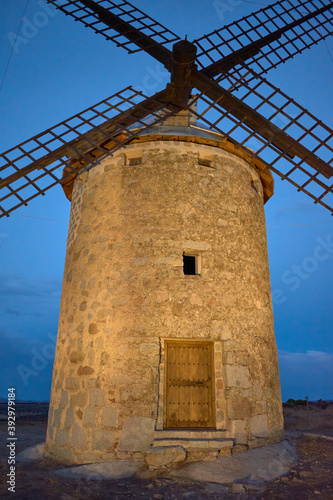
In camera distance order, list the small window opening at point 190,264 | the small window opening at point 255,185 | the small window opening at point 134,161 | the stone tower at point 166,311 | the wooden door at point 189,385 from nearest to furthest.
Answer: the stone tower at point 166,311, the wooden door at point 189,385, the small window opening at point 190,264, the small window opening at point 134,161, the small window opening at point 255,185

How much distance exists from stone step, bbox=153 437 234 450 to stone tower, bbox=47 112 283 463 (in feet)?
0.05

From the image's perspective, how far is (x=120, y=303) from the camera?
21.2ft

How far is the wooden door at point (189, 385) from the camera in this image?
19.8ft

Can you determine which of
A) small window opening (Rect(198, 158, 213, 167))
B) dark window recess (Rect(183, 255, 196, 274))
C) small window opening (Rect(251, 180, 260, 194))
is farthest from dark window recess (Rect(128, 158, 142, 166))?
small window opening (Rect(251, 180, 260, 194))

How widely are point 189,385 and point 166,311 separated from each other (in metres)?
1.33

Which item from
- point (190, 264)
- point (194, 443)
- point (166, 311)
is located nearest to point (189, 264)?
point (190, 264)

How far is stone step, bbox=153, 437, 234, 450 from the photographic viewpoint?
5.50 meters

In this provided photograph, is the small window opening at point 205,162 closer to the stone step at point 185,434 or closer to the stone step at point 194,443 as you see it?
the stone step at point 185,434

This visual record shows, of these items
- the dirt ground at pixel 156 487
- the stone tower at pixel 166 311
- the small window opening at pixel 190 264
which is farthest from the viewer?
the small window opening at pixel 190 264

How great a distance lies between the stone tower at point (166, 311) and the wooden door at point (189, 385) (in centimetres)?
2

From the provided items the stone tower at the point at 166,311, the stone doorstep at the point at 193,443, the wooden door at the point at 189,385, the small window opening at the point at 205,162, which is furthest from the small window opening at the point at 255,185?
the stone doorstep at the point at 193,443

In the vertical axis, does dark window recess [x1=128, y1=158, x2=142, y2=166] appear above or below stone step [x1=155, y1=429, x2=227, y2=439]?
above

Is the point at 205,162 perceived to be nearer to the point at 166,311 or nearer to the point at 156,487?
the point at 166,311

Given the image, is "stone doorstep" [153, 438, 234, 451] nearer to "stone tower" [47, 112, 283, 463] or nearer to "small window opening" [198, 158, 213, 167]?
Result: "stone tower" [47, 112, 283, 463]
